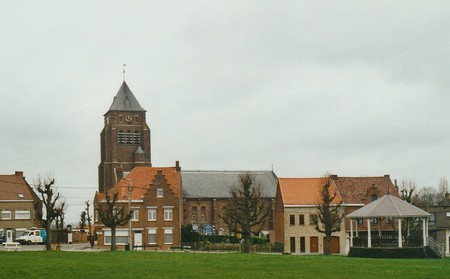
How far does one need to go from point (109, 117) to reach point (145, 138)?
7.75m

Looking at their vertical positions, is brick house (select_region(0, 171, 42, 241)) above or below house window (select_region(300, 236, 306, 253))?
above

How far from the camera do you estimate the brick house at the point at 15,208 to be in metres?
98.1

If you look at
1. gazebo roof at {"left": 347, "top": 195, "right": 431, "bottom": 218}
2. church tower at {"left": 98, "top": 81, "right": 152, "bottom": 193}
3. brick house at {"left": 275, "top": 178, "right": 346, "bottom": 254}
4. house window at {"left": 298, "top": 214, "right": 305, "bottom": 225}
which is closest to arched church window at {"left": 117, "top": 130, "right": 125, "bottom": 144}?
church tower at {"left": 98, "top": 81, "right": 152, "bottom": 193}

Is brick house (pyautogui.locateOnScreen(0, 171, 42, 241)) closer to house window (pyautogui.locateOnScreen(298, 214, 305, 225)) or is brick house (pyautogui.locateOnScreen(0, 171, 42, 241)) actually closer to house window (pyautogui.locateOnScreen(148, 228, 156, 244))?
house window (pyautogui.locateOnScreen(148, 228, 156, 244))

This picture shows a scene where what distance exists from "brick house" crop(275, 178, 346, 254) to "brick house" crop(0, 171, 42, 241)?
3380 cm

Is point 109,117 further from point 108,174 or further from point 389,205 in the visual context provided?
point 389,205

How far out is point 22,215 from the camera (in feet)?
328

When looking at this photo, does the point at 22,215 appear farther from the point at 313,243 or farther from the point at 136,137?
the point at 313,243

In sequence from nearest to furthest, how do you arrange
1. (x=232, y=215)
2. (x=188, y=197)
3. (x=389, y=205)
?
(x=389, y=205) < (x=232, y=215) < (x=188, y=197)

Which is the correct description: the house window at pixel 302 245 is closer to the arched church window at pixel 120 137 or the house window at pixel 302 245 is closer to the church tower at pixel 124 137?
the church tower at pixel 124 137

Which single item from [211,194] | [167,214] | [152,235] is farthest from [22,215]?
[211,194]

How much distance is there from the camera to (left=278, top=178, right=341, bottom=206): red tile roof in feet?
283

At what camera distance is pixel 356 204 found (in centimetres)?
8644

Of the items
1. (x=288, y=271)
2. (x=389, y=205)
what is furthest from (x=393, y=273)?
(x=389, y=205)
